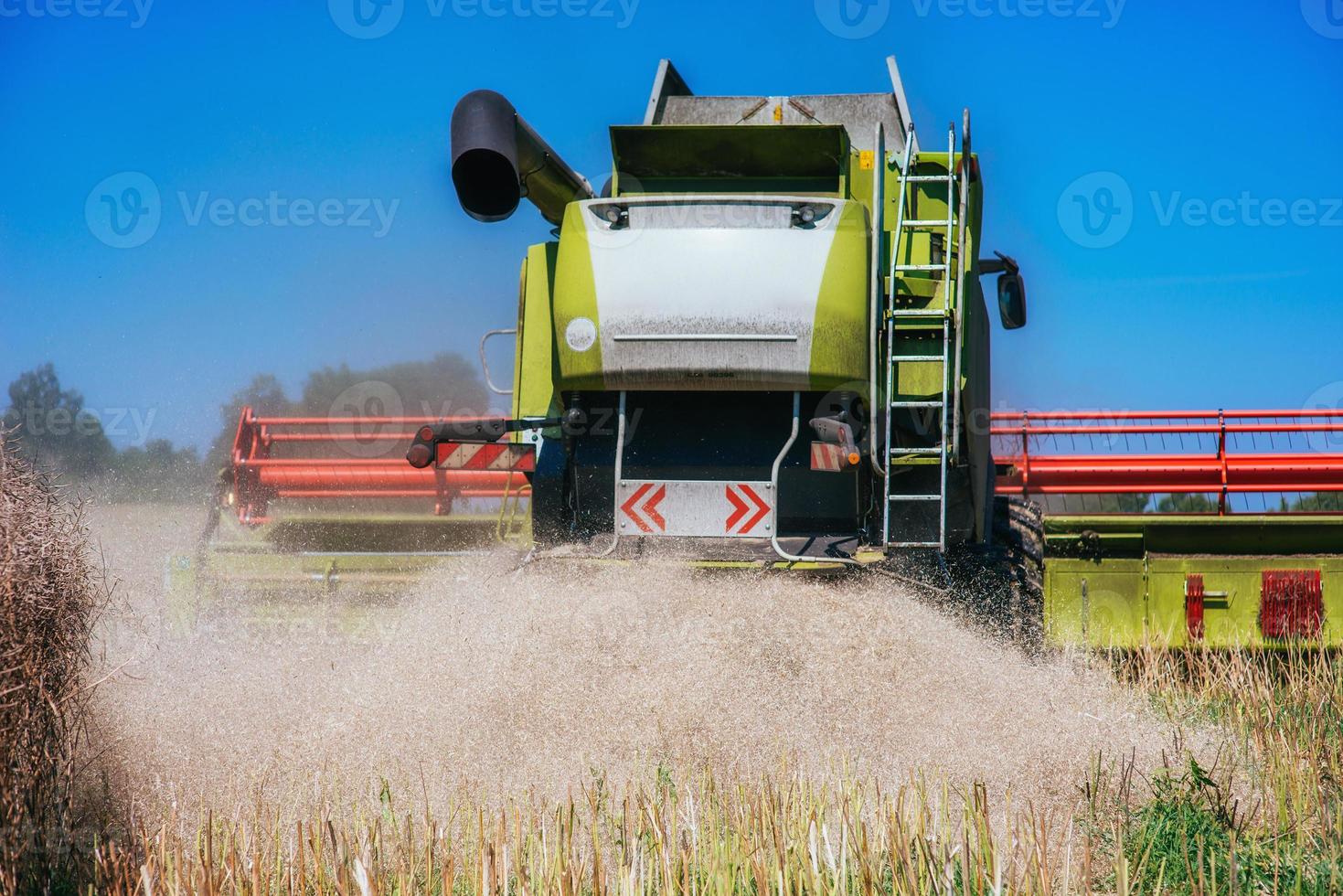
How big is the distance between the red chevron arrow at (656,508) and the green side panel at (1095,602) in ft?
7.32

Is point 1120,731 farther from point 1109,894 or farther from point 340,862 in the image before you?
point 340,862

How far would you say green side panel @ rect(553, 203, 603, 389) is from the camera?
19.4ft

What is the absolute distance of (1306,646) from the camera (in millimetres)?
6625

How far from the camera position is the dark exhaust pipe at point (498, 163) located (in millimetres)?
6023

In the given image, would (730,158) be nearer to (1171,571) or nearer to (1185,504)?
(1171,571)

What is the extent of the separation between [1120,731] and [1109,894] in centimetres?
170

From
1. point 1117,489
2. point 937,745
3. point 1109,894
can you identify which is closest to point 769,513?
point 937,745

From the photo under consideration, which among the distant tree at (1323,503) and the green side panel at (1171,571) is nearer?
the green side panel at (1171,571)

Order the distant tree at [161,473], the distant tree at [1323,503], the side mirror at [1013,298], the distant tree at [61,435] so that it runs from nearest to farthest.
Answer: the distant tree at [61,435] → the side mirror at [1013,298] → the distant tree at [161,473] → the distant tree at [1323,503]

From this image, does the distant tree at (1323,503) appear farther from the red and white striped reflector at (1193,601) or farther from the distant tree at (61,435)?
the distant tree at (61,435)

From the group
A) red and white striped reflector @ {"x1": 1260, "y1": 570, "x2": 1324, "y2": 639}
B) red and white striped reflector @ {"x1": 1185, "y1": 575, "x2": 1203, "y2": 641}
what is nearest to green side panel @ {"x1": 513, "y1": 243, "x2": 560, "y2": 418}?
red and white striped reflector @ {"x1": 1185, "y1": 575, "x2": 1203, "y2": 641}

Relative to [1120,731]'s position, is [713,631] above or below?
above

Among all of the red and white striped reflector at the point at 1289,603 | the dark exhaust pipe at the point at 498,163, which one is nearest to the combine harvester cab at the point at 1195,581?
the red and white striped reflector at the point at 1289,603

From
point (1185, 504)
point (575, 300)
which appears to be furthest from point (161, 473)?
point (1185, 504)
